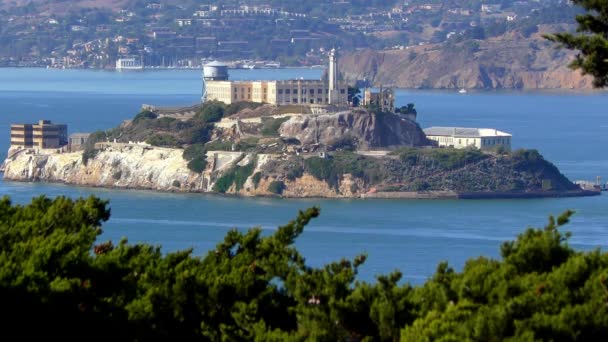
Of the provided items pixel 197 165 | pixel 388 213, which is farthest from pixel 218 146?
pixel 388 213

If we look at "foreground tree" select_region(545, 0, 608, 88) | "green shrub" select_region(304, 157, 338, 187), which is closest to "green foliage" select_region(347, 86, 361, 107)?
"green shrub" select_region(304, 157, 338, 187)

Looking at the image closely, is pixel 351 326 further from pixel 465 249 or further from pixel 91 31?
pixel 91 31

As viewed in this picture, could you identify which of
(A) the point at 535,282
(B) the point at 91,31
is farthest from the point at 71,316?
(B) the point at 91,31

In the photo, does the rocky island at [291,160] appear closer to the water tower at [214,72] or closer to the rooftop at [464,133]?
the rooftop at [464,133]

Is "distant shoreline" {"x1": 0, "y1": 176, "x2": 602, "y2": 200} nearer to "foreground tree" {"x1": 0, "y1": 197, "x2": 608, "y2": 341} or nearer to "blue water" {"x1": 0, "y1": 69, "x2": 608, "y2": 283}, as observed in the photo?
"blue water" {"x1": 0, "y1": 69, "x2": 608, "y2": 283}

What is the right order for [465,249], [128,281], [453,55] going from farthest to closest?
[453,55] < [465,249] < [128,281]

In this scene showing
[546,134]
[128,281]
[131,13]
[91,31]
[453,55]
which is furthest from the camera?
[131,13]
